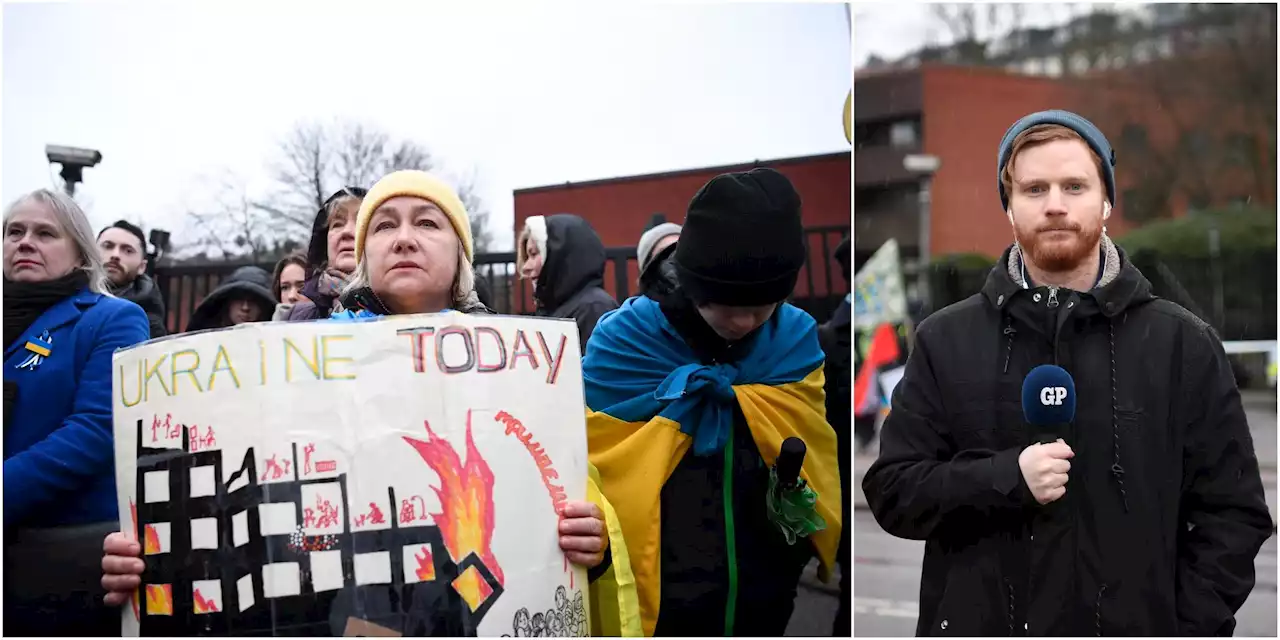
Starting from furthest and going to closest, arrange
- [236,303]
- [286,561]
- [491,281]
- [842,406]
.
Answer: [491,281] < [236,303] < [842,406] < [286,561]

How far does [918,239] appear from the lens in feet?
15.2

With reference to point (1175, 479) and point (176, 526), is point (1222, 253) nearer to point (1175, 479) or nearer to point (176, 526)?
point (1175, 479)

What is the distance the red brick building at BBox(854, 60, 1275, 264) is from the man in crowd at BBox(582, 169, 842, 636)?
30.9 inches

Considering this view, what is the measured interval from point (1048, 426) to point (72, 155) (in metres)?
3.07

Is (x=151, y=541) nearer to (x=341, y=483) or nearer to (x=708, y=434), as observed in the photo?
(x=341, y=483)

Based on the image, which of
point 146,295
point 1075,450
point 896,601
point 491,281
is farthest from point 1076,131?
point 896,601

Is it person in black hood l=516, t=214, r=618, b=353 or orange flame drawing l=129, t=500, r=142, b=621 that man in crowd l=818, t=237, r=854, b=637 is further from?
orange flame drawing l=129, t=500, r=142, b=621

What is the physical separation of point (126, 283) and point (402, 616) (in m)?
2.54

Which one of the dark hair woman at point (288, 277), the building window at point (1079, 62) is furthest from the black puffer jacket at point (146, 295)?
the building window at point (1079, 62)

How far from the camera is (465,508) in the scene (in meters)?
2.56

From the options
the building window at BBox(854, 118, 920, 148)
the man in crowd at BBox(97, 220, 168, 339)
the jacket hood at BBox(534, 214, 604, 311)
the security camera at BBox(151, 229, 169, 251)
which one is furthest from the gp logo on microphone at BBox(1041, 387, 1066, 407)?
the security camera at BBox(151, 229, 169, 251)

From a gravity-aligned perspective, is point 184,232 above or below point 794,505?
above

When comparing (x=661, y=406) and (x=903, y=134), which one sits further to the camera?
(x=903, y=134)

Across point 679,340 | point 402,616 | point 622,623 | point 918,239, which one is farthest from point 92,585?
point 918,239
